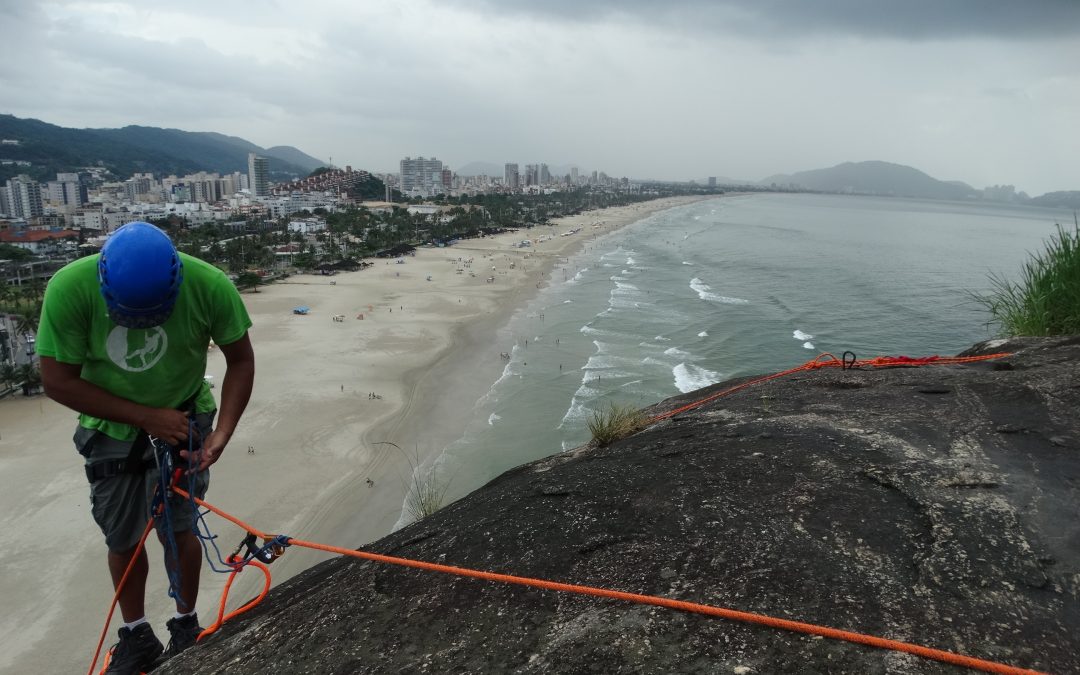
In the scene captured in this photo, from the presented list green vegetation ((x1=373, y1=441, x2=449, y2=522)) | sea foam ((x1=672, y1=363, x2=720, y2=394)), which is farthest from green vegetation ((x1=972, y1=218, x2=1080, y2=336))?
sea foam ((x1=672, y1=363, x2=720, y2=394))

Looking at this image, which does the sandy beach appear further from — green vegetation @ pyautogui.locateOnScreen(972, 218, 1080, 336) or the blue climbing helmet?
green vegetation @ pyautogui.locateOnScreen(972, 218, 1080, 336)

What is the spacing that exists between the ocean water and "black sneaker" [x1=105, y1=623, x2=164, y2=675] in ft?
25.6

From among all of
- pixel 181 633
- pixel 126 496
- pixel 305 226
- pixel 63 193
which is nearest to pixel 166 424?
pixel 126 496

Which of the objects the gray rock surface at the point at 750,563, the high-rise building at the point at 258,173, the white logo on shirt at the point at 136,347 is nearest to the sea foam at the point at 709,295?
the gray rock surface at the point at 750,563

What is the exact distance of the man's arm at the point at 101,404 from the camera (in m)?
2.75

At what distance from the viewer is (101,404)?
9.32 ft

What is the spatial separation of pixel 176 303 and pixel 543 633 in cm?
239

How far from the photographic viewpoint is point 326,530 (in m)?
14.9

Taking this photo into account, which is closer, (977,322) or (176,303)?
(176,303)

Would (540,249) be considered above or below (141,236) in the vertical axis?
below

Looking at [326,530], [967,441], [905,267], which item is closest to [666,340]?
[326,530]

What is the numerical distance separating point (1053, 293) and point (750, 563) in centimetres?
741

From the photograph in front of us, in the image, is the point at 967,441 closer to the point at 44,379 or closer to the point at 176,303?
the point at 176,303

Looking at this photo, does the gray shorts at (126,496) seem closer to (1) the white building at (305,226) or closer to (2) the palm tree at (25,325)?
(2) the palm tree at (25,325)
